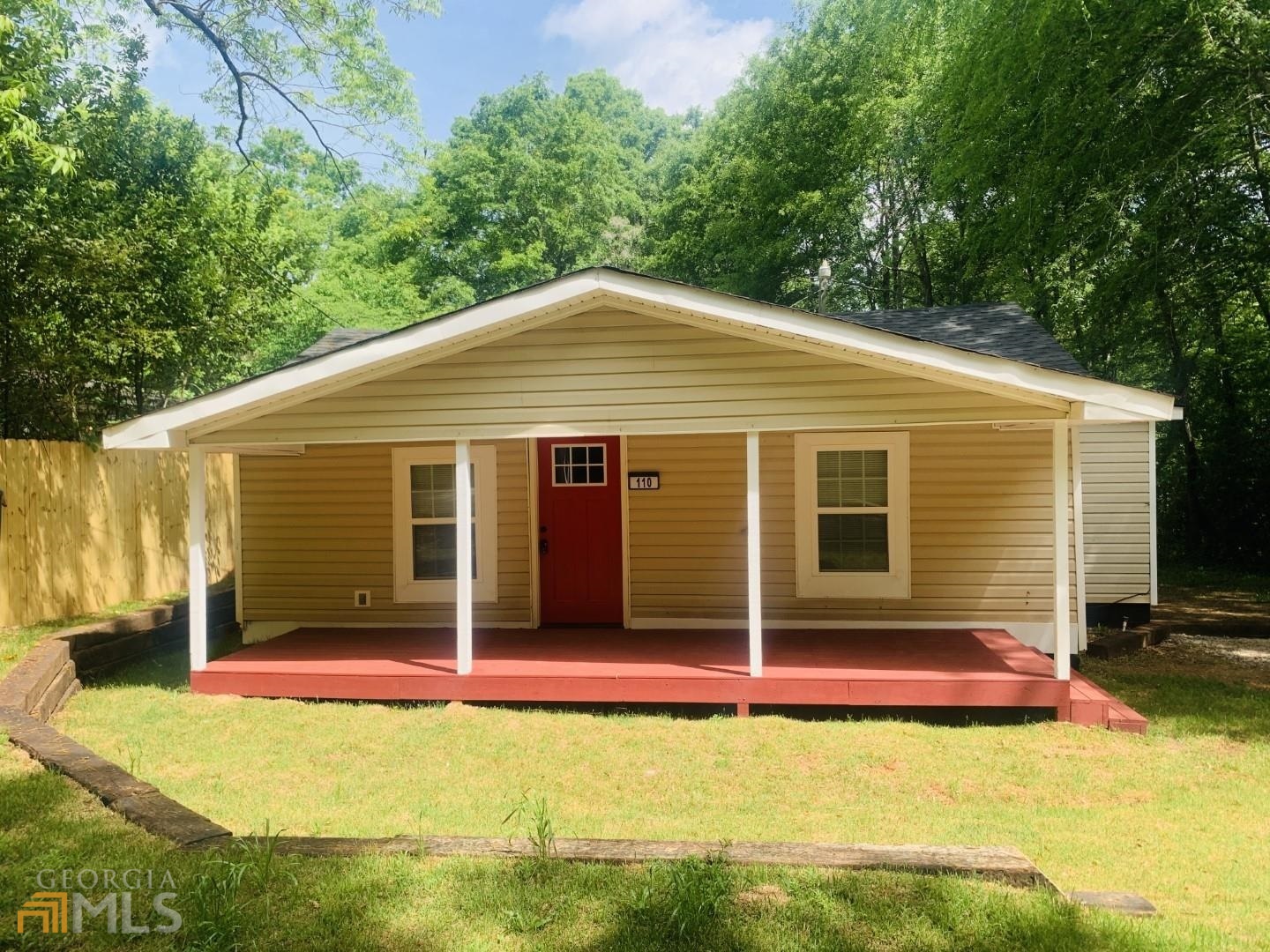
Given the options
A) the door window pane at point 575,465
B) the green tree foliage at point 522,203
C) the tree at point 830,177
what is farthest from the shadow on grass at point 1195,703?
the green tree foliage at point 522,203

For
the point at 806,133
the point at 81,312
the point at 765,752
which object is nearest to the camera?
the point at 765,752

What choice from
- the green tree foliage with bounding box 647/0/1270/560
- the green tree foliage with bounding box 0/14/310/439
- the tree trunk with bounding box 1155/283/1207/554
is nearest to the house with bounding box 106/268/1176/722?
the green tree foliage with bounding box 647/0/1270/560

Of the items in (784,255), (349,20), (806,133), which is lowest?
(784,255)

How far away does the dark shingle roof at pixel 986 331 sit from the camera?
24.7ft

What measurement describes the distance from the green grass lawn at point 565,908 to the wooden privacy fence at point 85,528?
642 cm

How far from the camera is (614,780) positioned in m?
4.77

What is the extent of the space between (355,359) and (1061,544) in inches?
209

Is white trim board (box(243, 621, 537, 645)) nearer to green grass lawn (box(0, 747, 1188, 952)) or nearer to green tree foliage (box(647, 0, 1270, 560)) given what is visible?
green grass lawn (box(0, 747, 1188, 952))

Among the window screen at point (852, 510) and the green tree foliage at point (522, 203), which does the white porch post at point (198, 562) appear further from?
the green tree foliage at point (522, 203)

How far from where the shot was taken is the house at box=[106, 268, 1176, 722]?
5805 millimetres

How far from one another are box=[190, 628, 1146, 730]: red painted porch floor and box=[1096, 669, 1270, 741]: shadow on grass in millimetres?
532

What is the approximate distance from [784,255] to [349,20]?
41.2 ft

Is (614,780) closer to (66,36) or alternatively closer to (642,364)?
(642,364)

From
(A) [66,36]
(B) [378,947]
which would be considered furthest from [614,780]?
(A) [66,36]
